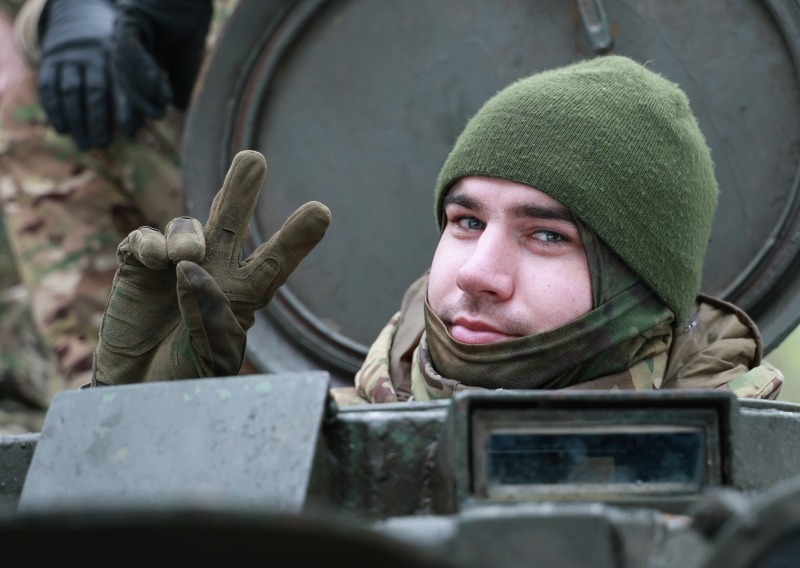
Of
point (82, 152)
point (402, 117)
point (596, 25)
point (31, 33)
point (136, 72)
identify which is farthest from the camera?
point (31, 33)

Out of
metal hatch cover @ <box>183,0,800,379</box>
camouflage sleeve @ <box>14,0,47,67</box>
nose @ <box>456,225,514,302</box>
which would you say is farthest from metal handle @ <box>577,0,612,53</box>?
camouflage sleeve @ <box>14,0,47,67</box>

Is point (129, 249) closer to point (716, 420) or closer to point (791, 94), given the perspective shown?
point (716, 420)

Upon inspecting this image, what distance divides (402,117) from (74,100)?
4.09 ft

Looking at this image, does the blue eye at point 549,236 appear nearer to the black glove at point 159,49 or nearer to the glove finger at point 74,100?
the black glove at point 159,49

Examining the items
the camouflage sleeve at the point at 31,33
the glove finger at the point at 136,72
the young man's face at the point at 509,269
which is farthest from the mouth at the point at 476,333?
the camouflage sleeve at the point at 31,33

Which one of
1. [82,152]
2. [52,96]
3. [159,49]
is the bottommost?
[82,152]

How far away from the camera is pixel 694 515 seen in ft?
2.46

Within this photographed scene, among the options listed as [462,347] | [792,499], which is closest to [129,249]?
[462,347]

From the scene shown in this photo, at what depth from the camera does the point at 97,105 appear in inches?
114

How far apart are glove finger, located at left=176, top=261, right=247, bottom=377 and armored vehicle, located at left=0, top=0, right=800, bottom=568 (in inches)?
11.0

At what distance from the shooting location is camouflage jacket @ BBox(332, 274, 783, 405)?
63.7 inches

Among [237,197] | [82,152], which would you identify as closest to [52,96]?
[82,152]

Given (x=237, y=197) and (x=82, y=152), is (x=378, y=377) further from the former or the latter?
(x=82, y=152)

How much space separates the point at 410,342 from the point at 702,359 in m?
0.54
